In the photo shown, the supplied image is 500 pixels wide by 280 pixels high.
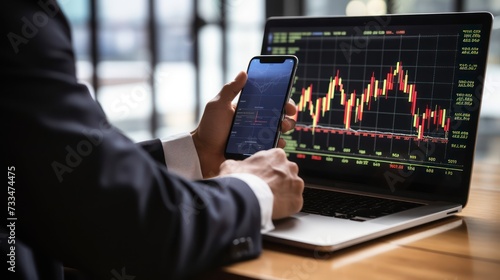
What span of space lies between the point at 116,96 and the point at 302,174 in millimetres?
3959

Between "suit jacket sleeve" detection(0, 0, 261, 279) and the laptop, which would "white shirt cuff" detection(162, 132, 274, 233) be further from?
"suit jacket sleeve" detection(0, 0, 261, 279)

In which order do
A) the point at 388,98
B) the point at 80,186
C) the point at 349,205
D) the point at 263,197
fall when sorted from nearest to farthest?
1. the point at 80,186
2. the point at 263,197
3. the point at 349,205
4. the point at 388,98

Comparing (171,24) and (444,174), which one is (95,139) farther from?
(171,24)

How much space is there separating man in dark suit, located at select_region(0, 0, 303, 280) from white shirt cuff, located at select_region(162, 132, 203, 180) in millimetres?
441

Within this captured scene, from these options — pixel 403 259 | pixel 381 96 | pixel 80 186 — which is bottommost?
pixel 403 259

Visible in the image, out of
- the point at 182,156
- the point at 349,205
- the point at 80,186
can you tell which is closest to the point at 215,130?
the point at 182,156

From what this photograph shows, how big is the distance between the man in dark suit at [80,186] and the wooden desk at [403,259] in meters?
0.05

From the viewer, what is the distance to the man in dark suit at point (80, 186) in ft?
2.53

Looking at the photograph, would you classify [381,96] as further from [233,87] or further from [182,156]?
[182,156]

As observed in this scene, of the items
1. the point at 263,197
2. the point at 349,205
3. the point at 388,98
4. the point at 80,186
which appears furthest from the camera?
the point at 388,98

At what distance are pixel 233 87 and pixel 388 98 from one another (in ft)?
1.04

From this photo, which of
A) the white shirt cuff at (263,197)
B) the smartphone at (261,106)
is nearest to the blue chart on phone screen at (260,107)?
the smartphone at (261,106)

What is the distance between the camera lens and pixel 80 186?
0.78 meters

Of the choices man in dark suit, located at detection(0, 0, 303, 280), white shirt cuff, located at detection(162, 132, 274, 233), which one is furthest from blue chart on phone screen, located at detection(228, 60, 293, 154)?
man in dark suit, located at detection(0, 0, 303, 280)
